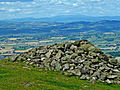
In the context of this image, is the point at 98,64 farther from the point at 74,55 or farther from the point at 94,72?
the point at 74,55

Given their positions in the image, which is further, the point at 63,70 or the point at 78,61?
the point at 78,61

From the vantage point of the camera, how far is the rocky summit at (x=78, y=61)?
1874 inches

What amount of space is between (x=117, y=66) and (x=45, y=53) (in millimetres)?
20425

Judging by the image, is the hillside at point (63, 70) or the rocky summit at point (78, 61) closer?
the hillside at point (63, 70)

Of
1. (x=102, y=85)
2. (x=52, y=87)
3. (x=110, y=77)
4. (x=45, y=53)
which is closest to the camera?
(x=52, y=87)

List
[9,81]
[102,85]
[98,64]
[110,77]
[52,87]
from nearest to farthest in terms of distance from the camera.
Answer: [52,87] < [9,81] < [102,85] < [110,77] < [98,64]

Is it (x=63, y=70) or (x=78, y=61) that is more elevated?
(x=78, y=61)

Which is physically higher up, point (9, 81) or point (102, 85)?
point (9, 81)

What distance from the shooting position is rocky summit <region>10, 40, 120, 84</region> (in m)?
47.6

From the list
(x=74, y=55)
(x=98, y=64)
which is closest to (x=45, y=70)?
(x=74, y=55)

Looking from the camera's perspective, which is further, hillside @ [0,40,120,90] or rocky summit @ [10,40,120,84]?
rocky summit @ [10,40,120,84]

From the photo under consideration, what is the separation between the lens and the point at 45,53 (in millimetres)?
62125

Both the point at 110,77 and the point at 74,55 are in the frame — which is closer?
the point at 110,77

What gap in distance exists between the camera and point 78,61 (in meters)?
52.8
